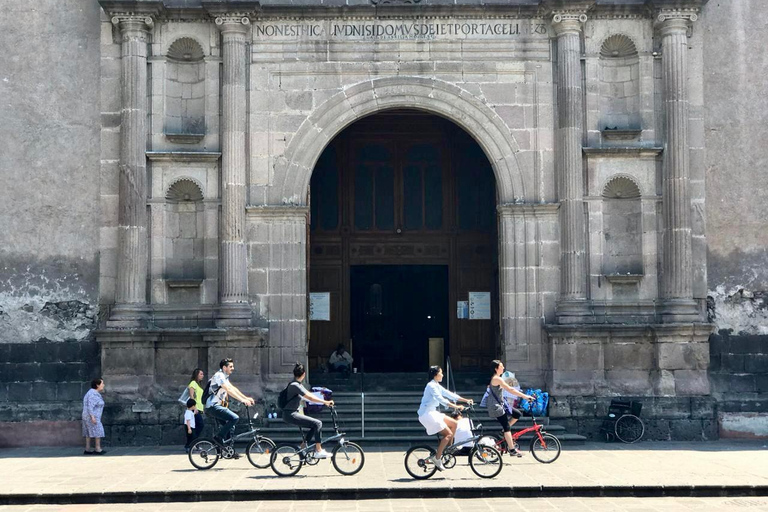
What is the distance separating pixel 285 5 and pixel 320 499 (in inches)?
418

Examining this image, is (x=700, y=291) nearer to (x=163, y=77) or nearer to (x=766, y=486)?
(x=766, y=486)

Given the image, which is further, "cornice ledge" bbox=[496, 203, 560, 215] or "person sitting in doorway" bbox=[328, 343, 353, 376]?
"person sitting in doorway" bbox=[328, 343, 353, 376]

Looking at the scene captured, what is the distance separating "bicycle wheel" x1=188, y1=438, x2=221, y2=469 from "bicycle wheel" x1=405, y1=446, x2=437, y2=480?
3.16m

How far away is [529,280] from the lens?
22.0 meters

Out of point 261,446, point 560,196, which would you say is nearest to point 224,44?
point 560,196

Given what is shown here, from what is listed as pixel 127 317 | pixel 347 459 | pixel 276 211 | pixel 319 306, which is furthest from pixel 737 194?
pixel 127 317

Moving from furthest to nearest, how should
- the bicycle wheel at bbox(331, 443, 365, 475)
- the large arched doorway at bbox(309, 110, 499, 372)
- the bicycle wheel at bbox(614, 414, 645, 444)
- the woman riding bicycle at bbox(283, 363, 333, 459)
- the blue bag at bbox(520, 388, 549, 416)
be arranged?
the large arched doorway at bbox(309, 110, 499, 372) → the blue bag at bbox(520, 388, 549, 416) → the bicycle wheel at bbox(614, 414, 645, 444) → the woman riding bicycle at bbox(283, 363, 333, 459) → the bicycle wheel at bbox(331, 443, 365, 475)

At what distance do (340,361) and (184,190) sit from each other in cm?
538

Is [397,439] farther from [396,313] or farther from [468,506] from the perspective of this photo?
[396,313]

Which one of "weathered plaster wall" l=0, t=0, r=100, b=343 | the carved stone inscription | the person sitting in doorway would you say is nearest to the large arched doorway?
the person sitting in doorway

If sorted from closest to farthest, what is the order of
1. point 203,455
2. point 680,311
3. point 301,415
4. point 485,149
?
1. point 301,415
2. point 203,455
3. point 680,311
4. point 485,149

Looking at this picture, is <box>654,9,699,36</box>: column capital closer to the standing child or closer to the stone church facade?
the stone church facade

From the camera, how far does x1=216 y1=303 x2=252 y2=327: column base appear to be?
21453 mm

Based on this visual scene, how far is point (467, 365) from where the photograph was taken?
26.0 m
